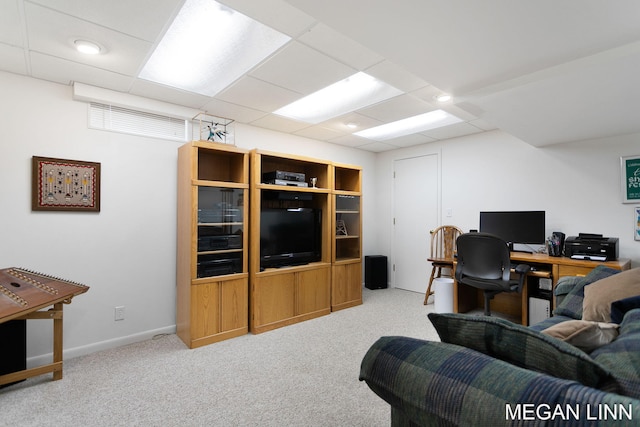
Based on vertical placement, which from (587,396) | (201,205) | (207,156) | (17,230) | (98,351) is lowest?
(98,351)

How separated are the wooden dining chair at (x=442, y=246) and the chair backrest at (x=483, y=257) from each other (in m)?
0.98

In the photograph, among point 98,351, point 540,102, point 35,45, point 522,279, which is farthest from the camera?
point 522,279

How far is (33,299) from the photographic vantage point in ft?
6.60

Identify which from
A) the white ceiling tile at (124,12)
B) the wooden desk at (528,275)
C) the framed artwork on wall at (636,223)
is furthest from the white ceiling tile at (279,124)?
the framed artwork on wall at (636,223)

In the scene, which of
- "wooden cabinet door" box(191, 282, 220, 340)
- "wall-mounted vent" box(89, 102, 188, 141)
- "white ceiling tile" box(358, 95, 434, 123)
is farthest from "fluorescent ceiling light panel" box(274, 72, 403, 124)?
"wooden cabinet door" box(191, 282, 220, 340)

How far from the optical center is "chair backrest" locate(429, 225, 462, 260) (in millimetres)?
4496

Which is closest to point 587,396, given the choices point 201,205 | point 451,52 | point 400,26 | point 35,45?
point 400,26

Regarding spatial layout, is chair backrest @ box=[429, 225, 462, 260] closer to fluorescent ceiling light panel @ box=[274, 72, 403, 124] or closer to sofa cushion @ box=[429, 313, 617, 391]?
fluorescent ceiling light panel @ box=[274, 72, 403, 124]

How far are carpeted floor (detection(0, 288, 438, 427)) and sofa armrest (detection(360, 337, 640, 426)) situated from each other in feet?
4.07

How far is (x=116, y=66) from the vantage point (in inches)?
96.4

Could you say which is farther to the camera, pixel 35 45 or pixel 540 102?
pixel 540 102

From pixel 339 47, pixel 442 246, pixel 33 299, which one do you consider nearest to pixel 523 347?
pixel 339 47

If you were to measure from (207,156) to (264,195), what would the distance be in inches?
29.9

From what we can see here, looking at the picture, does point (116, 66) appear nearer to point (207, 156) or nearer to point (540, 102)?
point (207, 156)
